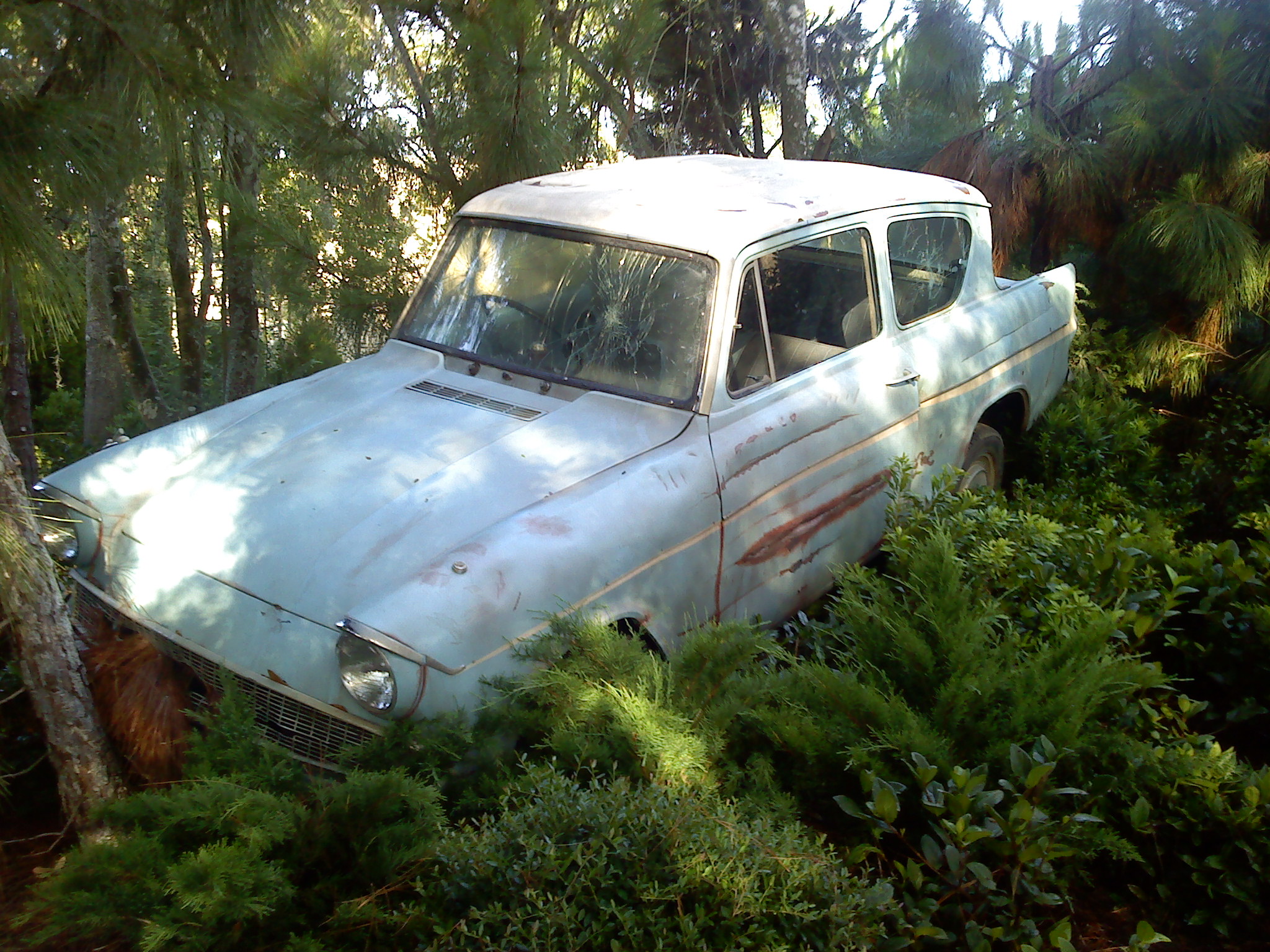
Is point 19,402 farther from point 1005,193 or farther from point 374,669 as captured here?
point 1005,193

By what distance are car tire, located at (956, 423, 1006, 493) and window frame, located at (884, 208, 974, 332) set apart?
0.63 metres

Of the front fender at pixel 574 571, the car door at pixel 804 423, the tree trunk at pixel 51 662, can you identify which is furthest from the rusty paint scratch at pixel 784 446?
the tree trunk at pixel 51 662

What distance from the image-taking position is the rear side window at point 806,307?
390 centimetres

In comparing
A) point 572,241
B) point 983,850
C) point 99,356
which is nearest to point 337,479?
point 572,241

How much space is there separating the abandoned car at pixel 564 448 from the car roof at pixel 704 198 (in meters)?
0.02

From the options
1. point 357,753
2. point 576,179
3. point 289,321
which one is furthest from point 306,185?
point 357,753

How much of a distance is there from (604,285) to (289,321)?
3.00m

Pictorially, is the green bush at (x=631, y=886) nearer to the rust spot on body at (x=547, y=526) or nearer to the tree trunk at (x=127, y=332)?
the rust spot on body at (x=547, y=526)

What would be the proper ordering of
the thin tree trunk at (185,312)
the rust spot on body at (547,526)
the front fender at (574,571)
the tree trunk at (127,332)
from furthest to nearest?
1. the thin tree trunk at (185,312)
2. the tree trunk at (127,332)
3. the rust spot on body at (547,526)
4. the front fender at (574,571)

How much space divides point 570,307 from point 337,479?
1.15 meters

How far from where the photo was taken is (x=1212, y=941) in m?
2.63

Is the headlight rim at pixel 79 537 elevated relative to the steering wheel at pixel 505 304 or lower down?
→ lower down

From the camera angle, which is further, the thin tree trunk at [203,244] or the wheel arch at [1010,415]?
the wheel arch at [1010,415]

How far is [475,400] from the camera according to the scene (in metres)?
→ 3.91
